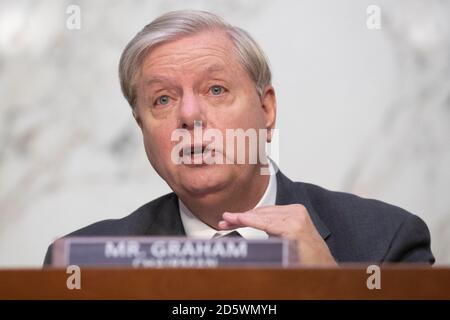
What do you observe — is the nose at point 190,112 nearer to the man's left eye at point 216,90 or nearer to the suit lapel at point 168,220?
the man's left eye at point 216,90

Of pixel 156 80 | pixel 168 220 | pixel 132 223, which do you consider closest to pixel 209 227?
pixel 168 220

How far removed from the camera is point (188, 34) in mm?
2119

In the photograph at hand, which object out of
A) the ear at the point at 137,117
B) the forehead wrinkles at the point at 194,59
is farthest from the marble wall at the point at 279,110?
the forehead wrinkles at the point at 194,59

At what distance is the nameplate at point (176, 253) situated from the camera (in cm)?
201

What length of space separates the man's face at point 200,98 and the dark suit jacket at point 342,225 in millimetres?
108

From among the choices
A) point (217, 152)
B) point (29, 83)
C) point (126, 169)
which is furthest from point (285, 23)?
point (29, 83)

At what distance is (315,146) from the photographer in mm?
2156

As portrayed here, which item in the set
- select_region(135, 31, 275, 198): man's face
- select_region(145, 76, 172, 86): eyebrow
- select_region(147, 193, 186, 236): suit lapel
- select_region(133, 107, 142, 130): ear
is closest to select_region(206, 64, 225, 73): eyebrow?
select_region(135, 31, 275, 198): man's face

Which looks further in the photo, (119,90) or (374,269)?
(119,90)

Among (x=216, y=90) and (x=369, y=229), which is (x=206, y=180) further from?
(x=369, y=229)

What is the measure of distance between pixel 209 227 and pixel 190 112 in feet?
1.08

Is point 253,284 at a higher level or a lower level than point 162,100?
lower

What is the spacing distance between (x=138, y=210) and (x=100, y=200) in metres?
0.11
